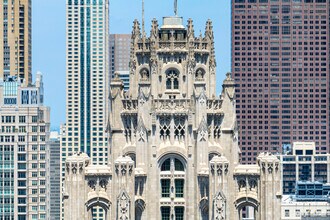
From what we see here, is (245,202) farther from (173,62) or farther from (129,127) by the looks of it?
(173,62)

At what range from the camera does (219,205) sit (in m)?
158

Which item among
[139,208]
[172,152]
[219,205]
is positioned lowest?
[219,205]

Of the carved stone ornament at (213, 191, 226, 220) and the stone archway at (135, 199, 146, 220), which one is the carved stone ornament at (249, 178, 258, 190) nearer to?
the carved stone ornament at (213, 191, 226, 220)

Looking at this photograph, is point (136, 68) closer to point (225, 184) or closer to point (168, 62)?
point (168, 62)

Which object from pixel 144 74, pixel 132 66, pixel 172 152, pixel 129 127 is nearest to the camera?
pixel 172 152

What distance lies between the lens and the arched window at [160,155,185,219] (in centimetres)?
16262

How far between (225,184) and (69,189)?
15.1m

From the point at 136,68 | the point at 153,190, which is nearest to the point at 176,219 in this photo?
the point at 153,190

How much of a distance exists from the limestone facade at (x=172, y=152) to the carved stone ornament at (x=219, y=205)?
0.10 metres

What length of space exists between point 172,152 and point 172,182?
2.96m

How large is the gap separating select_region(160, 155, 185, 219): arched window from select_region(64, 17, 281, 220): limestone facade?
0.32ft

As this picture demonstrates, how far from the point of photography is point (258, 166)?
161375 mm

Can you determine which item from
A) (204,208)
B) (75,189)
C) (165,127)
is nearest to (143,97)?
(165,127)

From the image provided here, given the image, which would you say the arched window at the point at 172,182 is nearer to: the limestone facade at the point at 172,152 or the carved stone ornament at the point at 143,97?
the limestone facade at the point at 172,152
